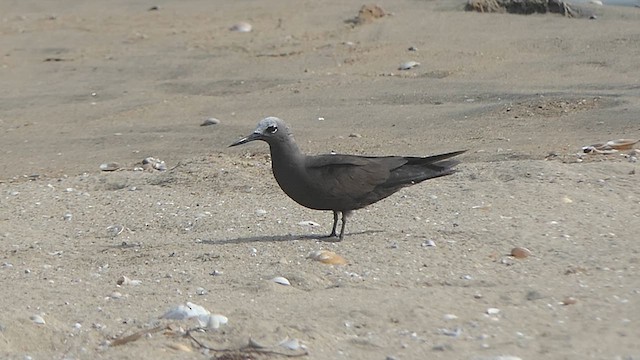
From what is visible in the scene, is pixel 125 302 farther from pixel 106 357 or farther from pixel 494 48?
pixel 494 48

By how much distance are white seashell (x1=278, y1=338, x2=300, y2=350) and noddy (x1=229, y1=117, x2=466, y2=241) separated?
1.83 meters

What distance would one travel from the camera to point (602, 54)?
12.4m

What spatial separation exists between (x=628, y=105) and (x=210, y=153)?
11.1 ft

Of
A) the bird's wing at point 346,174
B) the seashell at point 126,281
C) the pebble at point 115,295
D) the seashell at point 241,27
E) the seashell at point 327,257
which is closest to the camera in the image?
the pebble at point 115,295

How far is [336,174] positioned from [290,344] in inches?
78.4

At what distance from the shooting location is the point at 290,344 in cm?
516

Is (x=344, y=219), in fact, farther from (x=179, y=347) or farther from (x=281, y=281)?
(x=179, y=347)

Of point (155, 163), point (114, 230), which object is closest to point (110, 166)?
point (155, 163)

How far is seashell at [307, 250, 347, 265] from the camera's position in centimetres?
644

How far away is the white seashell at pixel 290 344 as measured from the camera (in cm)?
514

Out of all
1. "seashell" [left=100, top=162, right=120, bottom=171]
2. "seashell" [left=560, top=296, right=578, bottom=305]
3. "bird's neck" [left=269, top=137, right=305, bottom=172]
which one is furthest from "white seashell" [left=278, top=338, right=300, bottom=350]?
"seashell" [left=100, top=162, right=120, bottom=171]

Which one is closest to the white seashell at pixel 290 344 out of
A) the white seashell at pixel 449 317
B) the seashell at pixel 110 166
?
the white seashell at pixel 449 317

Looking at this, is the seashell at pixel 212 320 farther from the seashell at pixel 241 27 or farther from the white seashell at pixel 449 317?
the seashell at pixel 241 27

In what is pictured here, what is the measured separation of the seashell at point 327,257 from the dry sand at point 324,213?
0.20ft
